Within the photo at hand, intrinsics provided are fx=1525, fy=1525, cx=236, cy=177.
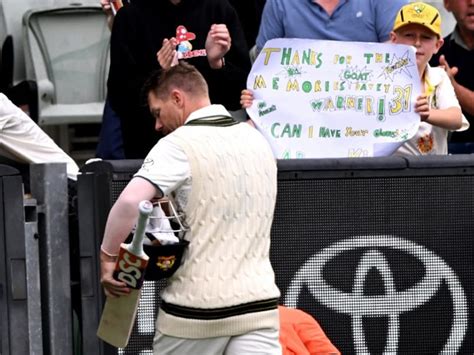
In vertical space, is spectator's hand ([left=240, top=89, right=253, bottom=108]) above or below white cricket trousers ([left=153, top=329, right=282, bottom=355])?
above

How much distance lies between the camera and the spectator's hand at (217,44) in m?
7.70

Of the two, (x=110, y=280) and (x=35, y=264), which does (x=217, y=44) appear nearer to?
(x=35, y=264)

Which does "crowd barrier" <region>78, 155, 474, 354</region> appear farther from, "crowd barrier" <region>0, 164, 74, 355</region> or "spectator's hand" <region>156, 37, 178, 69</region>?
"spectator's hand" <region>156, 37, 178, 69</region>

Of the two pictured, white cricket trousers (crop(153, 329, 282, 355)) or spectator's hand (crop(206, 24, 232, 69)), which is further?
spectator's hand (crop(206, 24, 232, 69))

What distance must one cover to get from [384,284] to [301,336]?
0.75 metres

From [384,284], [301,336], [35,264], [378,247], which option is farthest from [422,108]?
[35,264]

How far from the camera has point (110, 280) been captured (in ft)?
19.8

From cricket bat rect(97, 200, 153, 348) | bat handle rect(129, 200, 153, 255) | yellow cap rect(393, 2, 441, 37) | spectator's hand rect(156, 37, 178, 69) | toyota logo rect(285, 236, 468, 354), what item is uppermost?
yellow cap rect(393, 2, 441, 37)

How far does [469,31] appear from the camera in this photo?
884 centimetres

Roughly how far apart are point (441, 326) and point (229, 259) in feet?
5.24

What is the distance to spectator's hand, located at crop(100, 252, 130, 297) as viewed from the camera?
19.7ft

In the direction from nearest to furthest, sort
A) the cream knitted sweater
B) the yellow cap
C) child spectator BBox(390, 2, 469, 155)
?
the cream knitted sweater → child spectator BBox(390, 2, 469, 155) → the yellow cap

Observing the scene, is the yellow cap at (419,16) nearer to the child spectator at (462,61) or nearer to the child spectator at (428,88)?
the child spectator at (428,88)

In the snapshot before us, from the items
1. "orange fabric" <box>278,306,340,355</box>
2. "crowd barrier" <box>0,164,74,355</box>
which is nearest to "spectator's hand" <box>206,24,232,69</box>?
"crowd barrier" <box>0,164,74,355</box>
